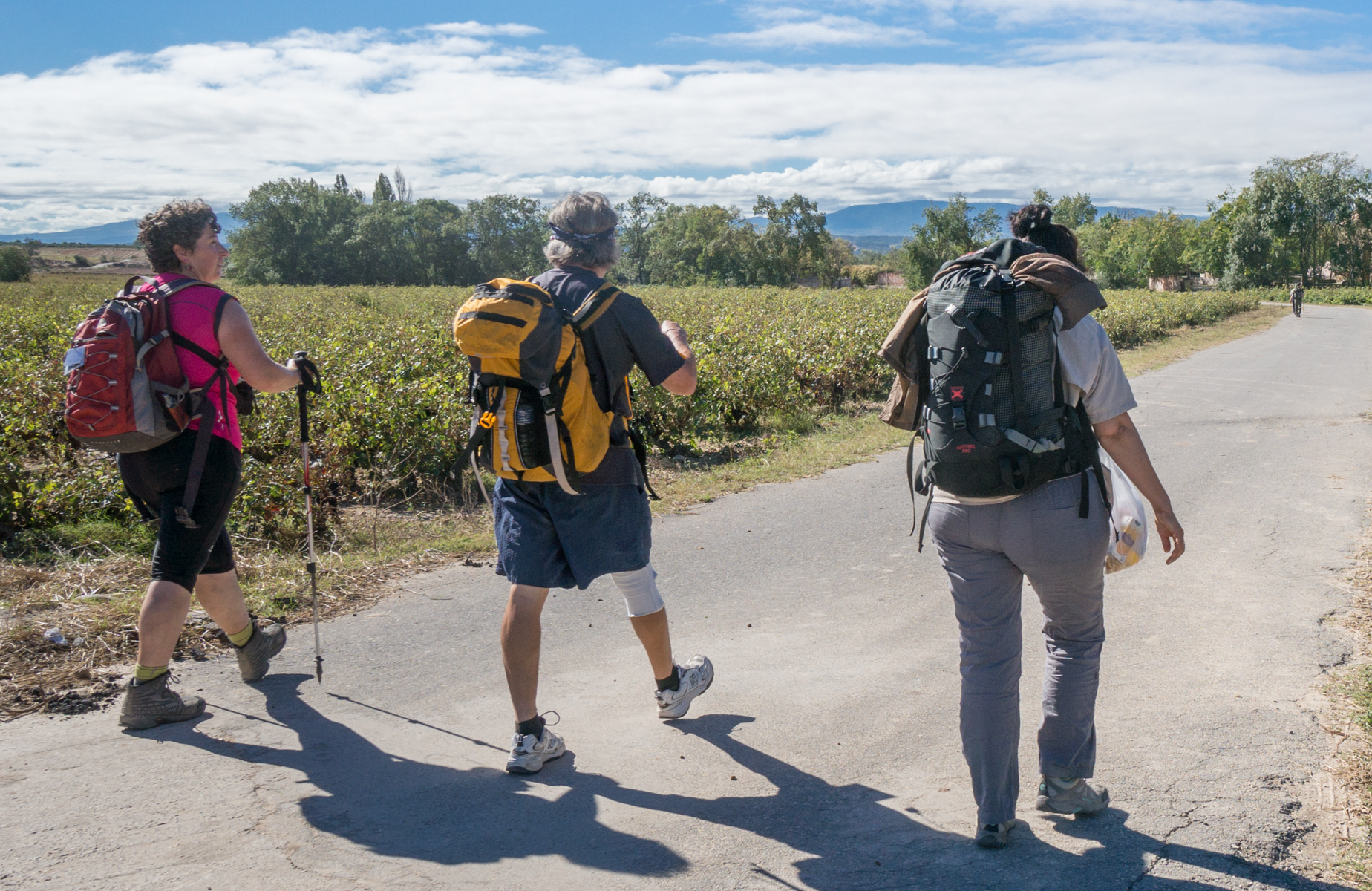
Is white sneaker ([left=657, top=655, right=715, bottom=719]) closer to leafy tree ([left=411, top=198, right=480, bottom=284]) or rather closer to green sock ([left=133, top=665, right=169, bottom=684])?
green sock ([left=133, top=665, right=169, bottom=684])

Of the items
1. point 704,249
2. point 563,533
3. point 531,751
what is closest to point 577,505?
point 563,533

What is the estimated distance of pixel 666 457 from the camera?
968cm

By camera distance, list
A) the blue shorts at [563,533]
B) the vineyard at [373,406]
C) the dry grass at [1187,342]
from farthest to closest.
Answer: the dry grass at [1187,342], the vineyard at [373,406], the blue shorts at [563,533]

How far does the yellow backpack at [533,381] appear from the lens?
2770 millimetres

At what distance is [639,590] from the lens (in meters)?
3.22

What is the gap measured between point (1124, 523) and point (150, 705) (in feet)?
10.9

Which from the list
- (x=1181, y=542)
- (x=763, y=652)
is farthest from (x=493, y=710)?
(x=1181, y=542)

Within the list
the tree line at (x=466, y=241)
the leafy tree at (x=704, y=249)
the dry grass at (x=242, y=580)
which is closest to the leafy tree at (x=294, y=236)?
the tree line at (x=466, y=241)

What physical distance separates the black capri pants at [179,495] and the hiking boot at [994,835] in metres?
2.78

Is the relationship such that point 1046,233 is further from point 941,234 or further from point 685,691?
point 941,234

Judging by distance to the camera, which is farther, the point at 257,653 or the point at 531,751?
the point at 257,653

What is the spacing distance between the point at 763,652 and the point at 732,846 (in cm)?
154

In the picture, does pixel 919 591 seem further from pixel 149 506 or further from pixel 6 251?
pixel 6 251

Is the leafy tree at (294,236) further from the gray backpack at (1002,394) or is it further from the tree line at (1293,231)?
the gray backpack at (1002,394)
